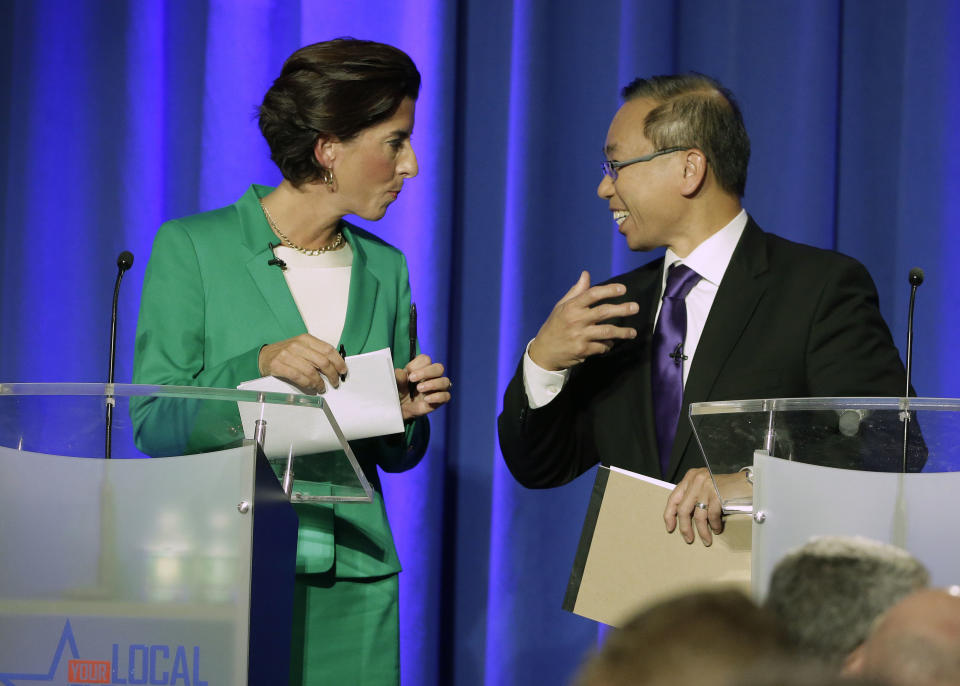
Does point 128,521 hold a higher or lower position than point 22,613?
higher

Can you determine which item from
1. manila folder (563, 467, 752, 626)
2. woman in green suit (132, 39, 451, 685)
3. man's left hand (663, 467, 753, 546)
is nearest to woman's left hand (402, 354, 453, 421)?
woman in green suit (132, 39, 451, 685)

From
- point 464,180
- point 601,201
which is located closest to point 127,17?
point 464,180

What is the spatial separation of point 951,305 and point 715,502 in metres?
2.03

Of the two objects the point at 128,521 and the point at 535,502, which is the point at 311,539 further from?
the point at 535,502

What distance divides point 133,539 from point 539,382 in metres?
1.16

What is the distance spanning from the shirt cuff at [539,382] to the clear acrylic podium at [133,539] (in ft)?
3.06

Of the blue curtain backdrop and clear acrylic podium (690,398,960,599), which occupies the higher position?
the blue curtain backdrop

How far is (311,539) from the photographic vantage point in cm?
224

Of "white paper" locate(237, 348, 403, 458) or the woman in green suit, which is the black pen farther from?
"white paper" locate(237, 348, 403, 458)

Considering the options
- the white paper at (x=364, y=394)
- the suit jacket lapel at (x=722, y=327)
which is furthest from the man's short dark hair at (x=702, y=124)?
the white paper at (x=364, y=394)

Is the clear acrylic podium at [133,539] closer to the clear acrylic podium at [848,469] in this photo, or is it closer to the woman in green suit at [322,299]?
the woman in green suit at [322,299]

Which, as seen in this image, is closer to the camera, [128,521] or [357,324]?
[128,521]

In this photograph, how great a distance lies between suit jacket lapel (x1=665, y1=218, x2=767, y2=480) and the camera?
2.58 metres

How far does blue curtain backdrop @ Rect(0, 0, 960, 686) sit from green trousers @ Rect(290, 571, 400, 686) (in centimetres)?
133
